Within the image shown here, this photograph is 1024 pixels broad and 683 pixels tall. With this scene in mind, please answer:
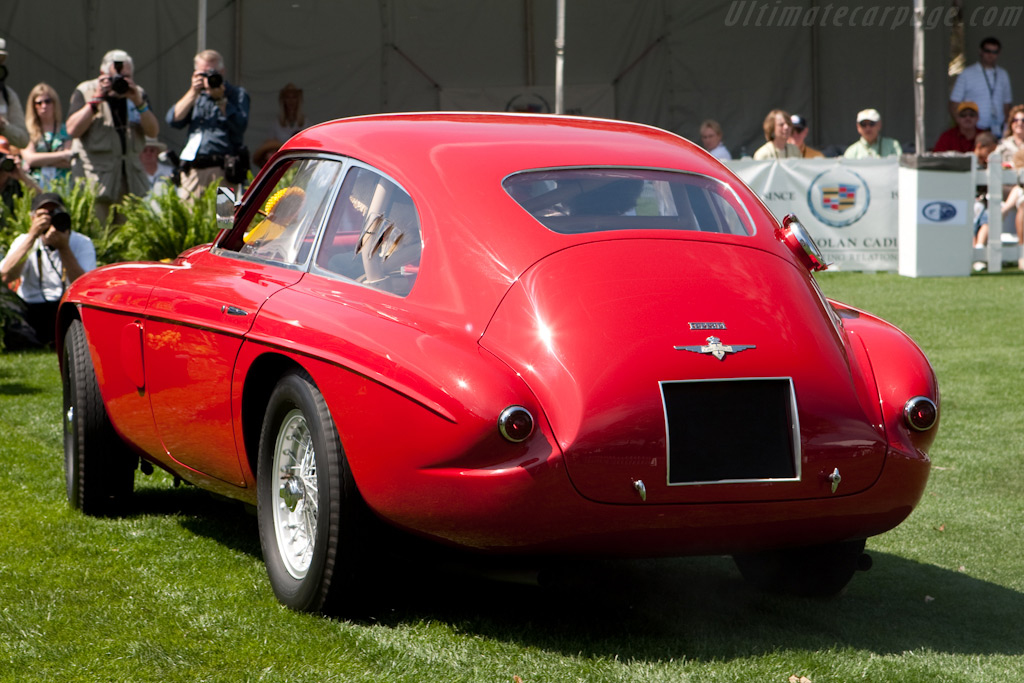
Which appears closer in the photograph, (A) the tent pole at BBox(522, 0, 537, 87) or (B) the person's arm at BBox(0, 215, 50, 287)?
(B) the person's arm at BBox(0, 215, 50, 287)

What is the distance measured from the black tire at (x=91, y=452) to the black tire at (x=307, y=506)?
4.77 feet

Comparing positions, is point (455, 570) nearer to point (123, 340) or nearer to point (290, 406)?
point (290, 406)

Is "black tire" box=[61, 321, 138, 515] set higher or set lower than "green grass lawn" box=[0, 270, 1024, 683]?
higher

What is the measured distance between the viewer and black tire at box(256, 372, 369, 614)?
4.04 metres

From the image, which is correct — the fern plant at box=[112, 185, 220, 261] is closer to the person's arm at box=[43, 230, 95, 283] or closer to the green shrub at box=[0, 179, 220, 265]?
the green shrub at box=[0, 179, 220, 265]

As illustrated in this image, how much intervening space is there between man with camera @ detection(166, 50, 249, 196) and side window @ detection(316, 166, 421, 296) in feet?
26.9

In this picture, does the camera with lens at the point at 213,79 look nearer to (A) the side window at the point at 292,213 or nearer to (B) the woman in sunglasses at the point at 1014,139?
(A) the side window at the point at 292,213

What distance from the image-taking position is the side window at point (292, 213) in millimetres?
4770

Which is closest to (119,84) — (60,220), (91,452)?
(60,220)

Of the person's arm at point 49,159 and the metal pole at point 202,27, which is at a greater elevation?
the metal pole at point 202,27

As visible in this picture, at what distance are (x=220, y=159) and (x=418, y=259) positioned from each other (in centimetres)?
903

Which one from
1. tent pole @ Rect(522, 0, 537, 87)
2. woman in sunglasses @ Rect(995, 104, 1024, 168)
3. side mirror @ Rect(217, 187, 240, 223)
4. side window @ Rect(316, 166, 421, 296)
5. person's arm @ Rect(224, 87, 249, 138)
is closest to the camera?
side window @ Rect(316, 166, 421, 296)

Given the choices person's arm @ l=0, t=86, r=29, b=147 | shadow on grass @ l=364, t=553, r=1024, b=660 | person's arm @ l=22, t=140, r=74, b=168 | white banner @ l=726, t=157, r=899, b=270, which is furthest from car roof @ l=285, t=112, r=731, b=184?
white banner @ l=726, t=157, r=899, b=270

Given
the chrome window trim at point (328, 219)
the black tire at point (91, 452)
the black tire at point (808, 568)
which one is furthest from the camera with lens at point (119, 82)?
the black tire at point (808, 568)
